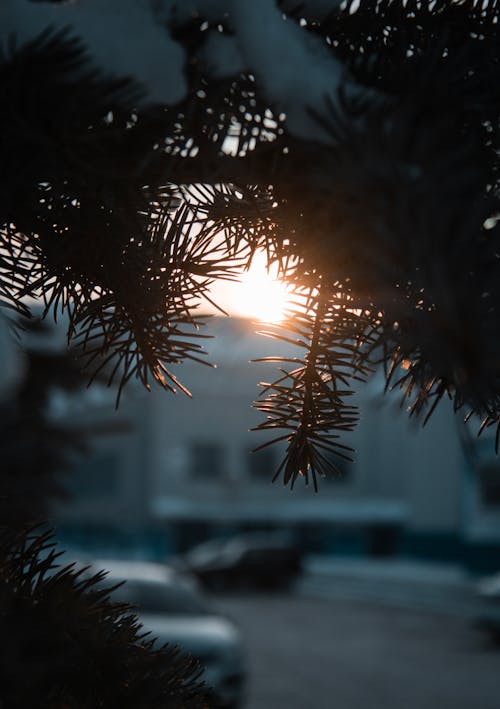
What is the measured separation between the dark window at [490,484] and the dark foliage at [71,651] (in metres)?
25.8

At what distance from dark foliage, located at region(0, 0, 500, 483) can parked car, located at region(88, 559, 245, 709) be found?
691 cm

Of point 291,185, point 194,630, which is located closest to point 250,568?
point 194,630

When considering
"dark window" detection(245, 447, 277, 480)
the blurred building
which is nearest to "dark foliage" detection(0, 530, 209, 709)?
the blurred building

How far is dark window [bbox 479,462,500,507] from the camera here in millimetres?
26344

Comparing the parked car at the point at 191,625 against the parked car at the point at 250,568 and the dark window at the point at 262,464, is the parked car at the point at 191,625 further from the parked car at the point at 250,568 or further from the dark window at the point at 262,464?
the dark window at the point at 262,464

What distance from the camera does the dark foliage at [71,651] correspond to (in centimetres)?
106

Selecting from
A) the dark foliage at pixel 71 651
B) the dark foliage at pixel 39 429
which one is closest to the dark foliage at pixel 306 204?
the dark foliage at pixel 71 651

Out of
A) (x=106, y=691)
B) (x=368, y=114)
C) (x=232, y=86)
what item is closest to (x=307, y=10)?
(x=232, y=86)

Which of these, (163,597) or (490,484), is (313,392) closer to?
A: (163,597)

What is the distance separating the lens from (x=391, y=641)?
51.5 feet

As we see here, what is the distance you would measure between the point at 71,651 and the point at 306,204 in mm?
737

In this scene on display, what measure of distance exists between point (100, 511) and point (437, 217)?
44771 millimetres

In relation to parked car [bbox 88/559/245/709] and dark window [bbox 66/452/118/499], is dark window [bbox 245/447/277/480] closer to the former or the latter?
dark window [bbox 66/452/118/499]

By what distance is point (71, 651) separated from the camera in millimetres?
1154
